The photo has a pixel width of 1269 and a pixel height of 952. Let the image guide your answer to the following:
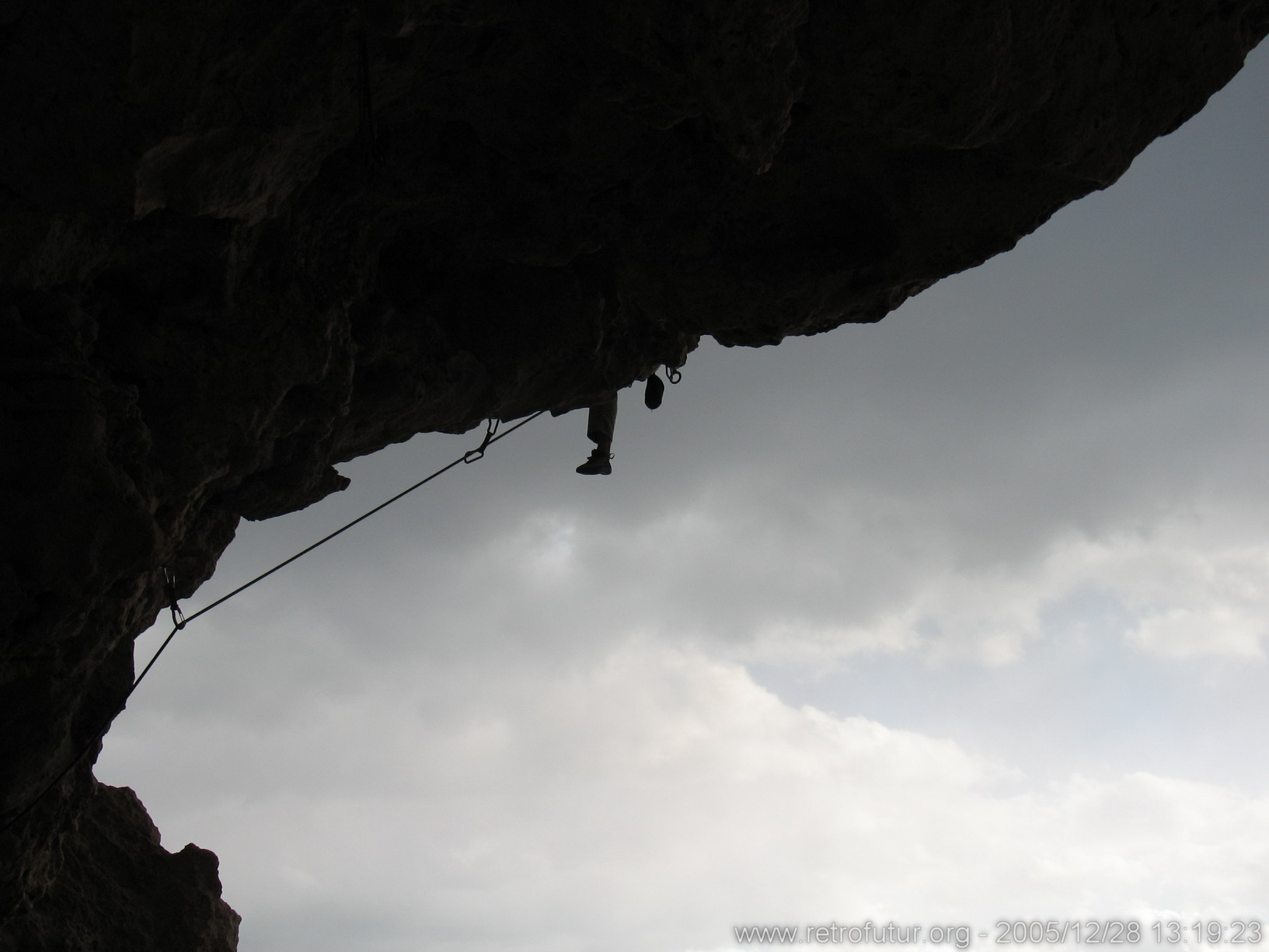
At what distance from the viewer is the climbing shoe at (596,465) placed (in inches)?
373

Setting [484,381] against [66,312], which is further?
[484,381]

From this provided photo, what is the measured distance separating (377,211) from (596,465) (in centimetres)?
366

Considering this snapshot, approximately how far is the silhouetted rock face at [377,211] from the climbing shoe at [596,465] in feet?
4.97

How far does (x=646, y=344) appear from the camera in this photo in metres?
9.31

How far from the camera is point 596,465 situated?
31.4 ft

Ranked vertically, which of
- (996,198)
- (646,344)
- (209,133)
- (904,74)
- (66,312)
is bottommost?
(66,312)

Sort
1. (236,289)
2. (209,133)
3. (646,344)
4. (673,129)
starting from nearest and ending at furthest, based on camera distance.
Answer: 1. (209,133)
2. (236,289)
3. (673,129)
4. (646,344)

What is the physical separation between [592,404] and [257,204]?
185 inches

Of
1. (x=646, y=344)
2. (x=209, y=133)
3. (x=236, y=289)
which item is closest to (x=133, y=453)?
(x=236, y=289)

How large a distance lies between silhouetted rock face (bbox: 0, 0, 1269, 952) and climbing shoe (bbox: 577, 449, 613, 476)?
1514 mm

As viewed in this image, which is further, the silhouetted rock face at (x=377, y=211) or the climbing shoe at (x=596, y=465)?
the climbing shoe at (x=596, y=465)

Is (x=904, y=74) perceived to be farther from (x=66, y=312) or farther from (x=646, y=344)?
(x=66, y=312)

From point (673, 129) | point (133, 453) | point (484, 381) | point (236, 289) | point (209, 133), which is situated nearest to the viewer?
point (209, 133)

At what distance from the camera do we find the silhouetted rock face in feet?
14.9
